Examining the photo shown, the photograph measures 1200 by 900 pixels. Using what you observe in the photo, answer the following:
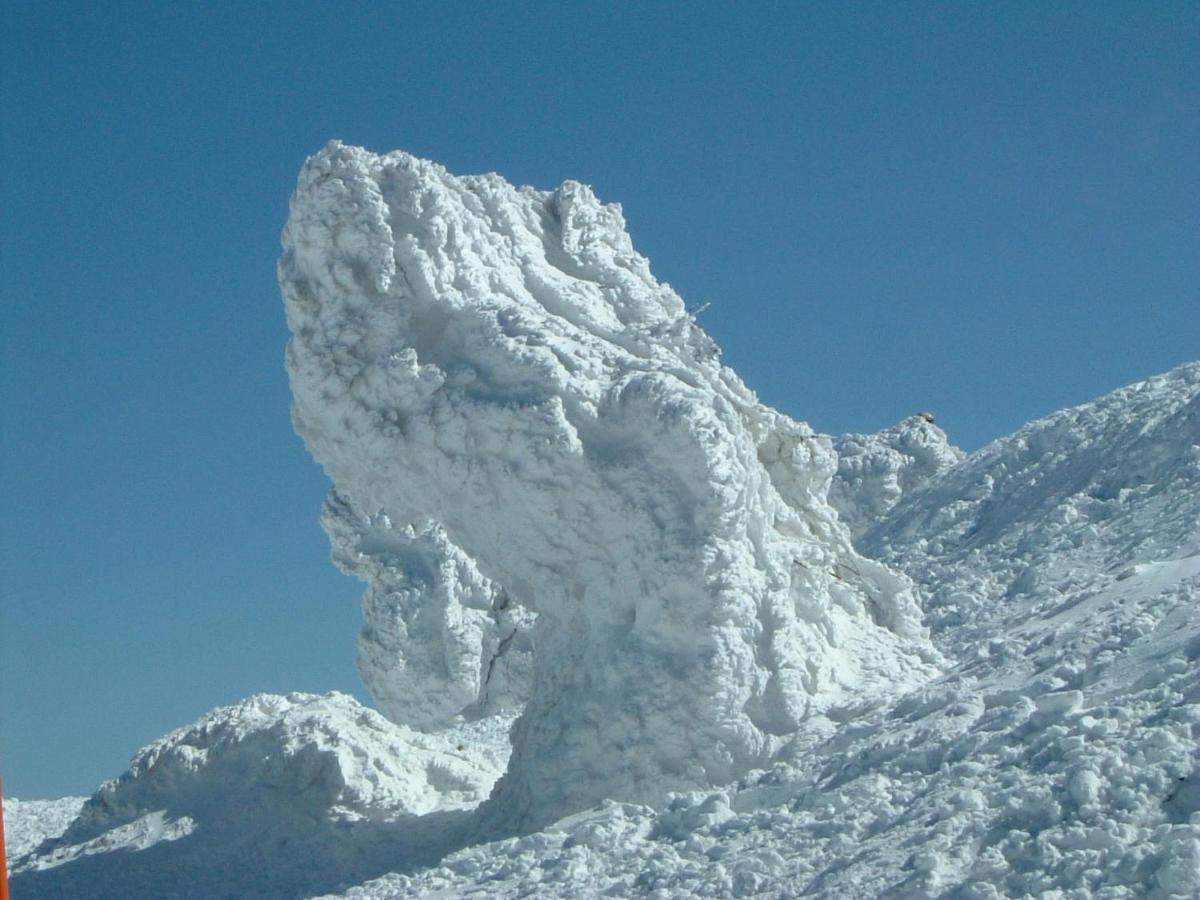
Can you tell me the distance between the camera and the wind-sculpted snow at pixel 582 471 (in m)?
12.0

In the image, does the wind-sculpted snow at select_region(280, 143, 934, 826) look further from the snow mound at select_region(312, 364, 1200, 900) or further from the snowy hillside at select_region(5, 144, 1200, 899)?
the snow mound at select_region(312, 364, 1200, 900)

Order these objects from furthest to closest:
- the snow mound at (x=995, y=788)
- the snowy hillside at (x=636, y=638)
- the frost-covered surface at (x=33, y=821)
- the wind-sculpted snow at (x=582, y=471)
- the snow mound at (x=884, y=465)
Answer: the snow mound at (x=884, y=465)
the frost-covered surface at (x=33, y=821)
the wind-sculpted snow at (x=582, y=471)
the snowy hillside at (x=636, y=638)
the snow mound at (x=995, y=788)

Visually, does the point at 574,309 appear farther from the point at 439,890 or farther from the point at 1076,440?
the point at 1076,440

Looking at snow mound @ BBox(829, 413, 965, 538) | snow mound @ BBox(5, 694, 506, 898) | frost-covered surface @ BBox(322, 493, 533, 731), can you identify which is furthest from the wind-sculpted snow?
snow mound @ BBox(829, 413, 965, 538)

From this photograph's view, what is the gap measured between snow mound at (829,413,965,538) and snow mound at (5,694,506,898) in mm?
11547

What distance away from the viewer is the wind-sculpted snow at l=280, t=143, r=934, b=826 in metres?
12.0

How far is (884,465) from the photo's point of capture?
26.8 m

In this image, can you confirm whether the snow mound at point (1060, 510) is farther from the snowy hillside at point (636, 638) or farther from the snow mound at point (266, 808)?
the snow mound at point (266, 808)

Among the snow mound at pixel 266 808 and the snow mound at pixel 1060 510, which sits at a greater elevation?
the snow mound at pixel 1060 510

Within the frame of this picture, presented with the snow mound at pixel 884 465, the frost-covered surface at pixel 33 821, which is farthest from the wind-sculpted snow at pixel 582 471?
the snow mound at pixel 884 465

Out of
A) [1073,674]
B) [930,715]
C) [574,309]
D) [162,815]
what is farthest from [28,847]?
[1073,674]

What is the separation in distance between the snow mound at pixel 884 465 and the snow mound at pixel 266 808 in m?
11.5

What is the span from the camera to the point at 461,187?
47.4ft

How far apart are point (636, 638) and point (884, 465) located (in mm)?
15463
